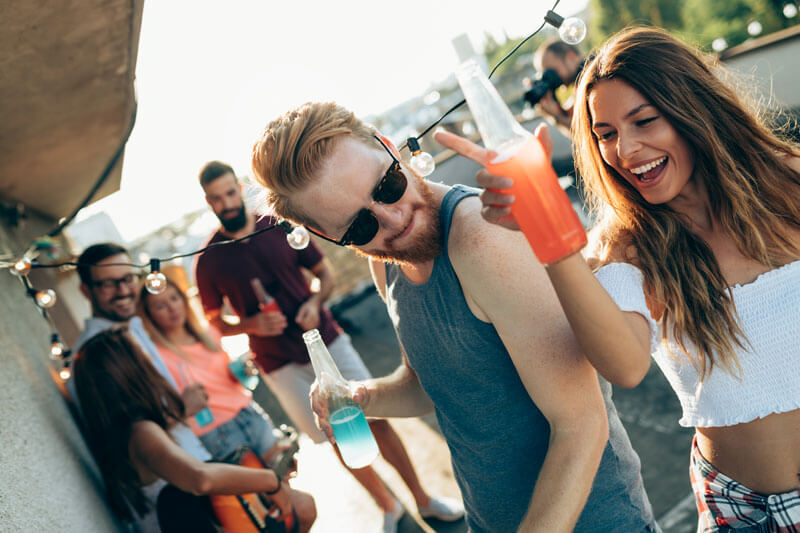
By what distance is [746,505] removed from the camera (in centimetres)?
152

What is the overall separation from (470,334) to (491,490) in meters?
0.49

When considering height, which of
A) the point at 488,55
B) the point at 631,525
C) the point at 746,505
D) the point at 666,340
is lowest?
the point at 746,505

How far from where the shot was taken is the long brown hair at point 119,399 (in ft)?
8.87

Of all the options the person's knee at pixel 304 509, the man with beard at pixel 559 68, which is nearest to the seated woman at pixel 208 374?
the person's knee at pixel 304 509

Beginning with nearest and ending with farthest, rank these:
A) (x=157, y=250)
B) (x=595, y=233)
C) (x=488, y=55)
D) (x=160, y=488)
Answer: (x=595, y=233)
(x=160, y=488)
(x=157, y=250)
(x=488, y=55)

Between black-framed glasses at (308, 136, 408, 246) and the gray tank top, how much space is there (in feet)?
0.43

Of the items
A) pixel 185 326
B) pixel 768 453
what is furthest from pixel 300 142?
pixel 185 326

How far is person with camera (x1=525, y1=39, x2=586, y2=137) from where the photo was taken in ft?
13.5

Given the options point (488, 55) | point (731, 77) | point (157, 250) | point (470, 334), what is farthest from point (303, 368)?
point (488, 55)

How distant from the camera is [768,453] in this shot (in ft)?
4.88

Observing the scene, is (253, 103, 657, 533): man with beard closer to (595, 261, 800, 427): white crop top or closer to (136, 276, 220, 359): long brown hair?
(595, 261, 800, 427): white crop top

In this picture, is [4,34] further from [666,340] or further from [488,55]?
[488,55]

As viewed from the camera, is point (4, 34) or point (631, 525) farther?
point (4, 34)

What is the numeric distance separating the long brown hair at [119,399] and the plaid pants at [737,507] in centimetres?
231
